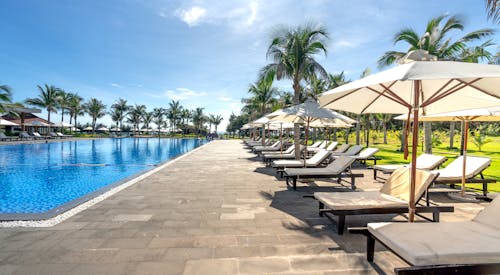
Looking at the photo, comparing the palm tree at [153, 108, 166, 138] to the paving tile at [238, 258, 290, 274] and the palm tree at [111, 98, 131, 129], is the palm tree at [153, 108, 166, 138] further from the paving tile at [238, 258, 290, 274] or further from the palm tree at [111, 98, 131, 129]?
the paving tile at [238, 258, 290, 274]

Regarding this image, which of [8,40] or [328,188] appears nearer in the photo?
[328,188]

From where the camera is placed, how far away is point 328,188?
6.67 metres

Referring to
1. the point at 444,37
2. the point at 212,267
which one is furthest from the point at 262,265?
the point at 444,37

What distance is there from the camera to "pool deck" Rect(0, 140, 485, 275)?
2.68 metres

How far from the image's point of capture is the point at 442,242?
2.37 metres

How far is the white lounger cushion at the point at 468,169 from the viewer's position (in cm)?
597

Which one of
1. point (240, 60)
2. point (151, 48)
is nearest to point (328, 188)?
point (240, 60)

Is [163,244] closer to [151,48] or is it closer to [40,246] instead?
[40,246]

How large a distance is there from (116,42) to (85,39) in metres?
2.43

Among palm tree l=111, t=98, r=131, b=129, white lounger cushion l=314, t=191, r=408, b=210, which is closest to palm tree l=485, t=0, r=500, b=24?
white lounger cushion l=314, t=191, r=408, b=210

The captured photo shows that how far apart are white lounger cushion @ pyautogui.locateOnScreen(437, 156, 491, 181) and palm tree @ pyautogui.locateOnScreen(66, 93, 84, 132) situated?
2346 inches

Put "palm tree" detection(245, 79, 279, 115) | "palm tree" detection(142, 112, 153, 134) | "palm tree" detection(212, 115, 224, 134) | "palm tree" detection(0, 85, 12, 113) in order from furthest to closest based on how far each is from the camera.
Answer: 1. "palm tree" detection(212, 115, 224, 134)
2. "palm tree" detection(142, 112, 153, 134)
3. "palm tree" detection(245, 79, 279, 115)
4. "palm tree" detection(0, 85, 12, 113)

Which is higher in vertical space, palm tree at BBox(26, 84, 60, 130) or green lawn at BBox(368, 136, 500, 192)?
palm tree at BBox(26, 84, 60, 130)

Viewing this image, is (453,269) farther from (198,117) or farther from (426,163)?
(198,117)
